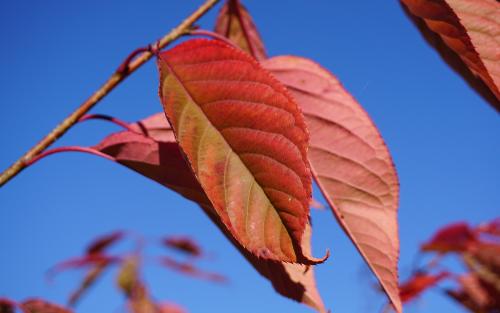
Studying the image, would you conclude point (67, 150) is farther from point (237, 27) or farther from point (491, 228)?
point (491, 228)

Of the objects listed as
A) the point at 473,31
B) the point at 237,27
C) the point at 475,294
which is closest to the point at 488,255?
the point at 475,294

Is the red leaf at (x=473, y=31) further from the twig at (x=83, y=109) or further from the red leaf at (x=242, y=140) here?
the twig at (x=83, y=109)

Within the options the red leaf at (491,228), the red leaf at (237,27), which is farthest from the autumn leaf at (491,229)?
the red leaf at (237,27)

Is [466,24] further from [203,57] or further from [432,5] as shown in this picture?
[203,57]

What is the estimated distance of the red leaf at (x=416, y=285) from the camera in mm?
1527

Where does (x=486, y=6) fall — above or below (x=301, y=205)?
above

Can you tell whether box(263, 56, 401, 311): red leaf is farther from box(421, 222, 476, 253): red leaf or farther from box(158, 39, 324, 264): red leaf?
box(421, 222, 476, 253): red leaf

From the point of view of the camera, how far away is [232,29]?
3.60 feet

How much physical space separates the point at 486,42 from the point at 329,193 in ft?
0.86

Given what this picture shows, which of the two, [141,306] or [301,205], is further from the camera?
[141,306]

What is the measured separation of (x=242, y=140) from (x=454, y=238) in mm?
1443

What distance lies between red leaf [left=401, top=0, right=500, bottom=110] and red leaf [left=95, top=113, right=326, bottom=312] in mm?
274

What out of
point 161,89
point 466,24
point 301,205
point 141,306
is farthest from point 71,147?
point 141,306

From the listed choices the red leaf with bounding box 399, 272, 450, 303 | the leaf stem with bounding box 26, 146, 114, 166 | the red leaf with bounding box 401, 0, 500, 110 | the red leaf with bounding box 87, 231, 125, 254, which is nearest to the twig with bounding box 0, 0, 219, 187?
the leaf stem with bounding box 26, 146, 114, 166
